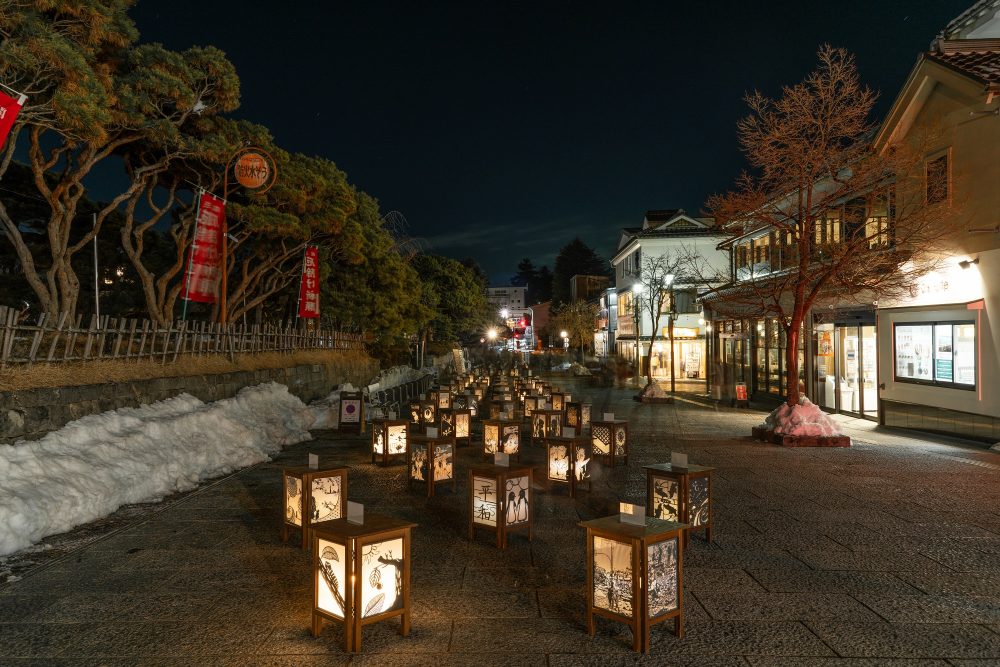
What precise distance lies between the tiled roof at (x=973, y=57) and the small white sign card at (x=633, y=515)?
13.6 meters

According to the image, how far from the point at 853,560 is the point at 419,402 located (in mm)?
11283

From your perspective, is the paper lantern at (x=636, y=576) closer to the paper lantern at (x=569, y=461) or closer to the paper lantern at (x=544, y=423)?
the paper lantern at (x=569, y=461)

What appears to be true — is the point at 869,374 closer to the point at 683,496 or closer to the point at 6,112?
the point at 683,496

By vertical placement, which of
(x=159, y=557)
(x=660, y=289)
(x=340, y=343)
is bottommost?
(x=159, y=557)

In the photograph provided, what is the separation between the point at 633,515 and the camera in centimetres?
490

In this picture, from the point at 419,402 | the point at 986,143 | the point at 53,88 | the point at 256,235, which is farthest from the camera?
the point at 256,235

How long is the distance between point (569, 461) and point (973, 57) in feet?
45.6

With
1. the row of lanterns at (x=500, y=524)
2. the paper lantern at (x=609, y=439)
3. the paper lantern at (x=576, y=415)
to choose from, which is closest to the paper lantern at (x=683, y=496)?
the row of lanterns at (x=500, y=524)

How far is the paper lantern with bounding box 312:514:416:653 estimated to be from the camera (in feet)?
14.9

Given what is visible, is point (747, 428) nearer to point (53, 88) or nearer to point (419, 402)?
point (419, 402)

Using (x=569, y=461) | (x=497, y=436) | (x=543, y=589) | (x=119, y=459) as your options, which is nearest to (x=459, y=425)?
(x=497, y=436)

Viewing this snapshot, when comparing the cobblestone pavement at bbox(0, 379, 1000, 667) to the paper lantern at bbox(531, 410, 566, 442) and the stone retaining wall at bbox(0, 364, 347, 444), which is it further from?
the paper lantern at bbox(531, 410, 566, 442)

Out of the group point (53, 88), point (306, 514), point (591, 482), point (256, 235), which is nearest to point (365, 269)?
point (256, 235)

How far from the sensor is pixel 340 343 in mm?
30469
